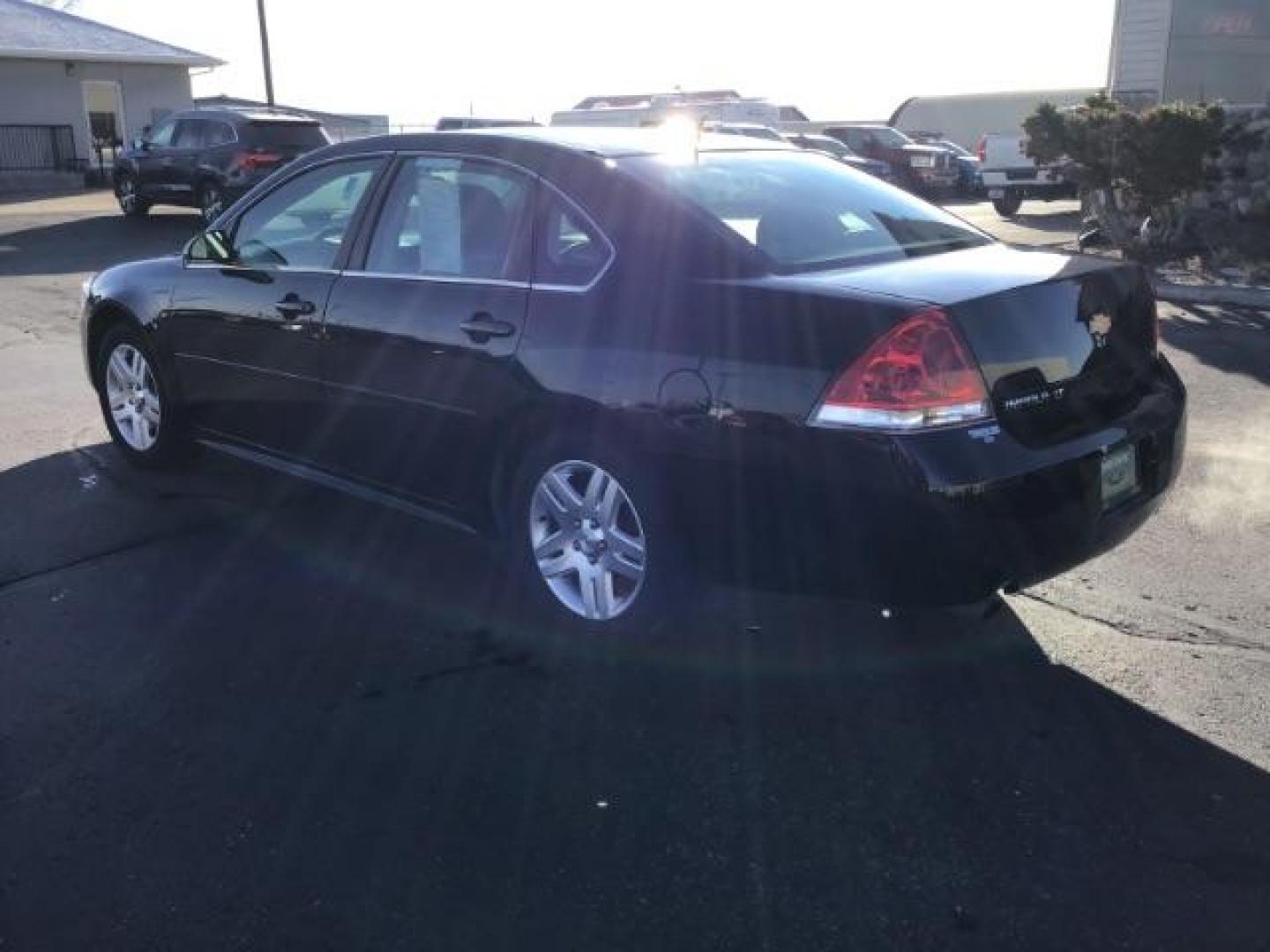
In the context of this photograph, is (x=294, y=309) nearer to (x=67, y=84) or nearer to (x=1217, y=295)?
(x=1217, y=295)

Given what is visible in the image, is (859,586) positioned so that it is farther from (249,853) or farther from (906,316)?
(249,853)

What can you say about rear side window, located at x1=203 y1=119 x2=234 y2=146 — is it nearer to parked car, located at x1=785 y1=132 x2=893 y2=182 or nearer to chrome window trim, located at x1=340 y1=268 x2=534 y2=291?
parked car, located at x1=785 y1=132 x2=893 y2=182

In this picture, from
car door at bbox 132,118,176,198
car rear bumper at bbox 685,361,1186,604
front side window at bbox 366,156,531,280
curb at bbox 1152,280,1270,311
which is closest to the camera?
car rear bumper at bbox 685,361,1186,604

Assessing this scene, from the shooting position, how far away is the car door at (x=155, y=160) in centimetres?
1911

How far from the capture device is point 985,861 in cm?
286

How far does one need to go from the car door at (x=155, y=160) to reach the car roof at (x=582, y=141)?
16.0 meters

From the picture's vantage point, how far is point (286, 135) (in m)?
18.7

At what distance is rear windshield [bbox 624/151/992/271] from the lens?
152 inches

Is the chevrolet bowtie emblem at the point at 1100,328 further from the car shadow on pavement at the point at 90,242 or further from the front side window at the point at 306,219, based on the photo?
the car shadow on pavement at the point at 90,242

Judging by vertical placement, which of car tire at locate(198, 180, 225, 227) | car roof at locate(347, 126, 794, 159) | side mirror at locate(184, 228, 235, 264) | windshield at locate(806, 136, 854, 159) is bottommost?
car tire at locate(198, 180, 225, 227)

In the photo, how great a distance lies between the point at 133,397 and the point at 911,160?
24429mm

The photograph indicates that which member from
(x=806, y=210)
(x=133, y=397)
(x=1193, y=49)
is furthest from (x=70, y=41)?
(x=806, y=210)

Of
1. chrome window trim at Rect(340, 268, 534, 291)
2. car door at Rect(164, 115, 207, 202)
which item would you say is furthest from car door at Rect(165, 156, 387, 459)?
car door at Rect(164, 115, 207, 202)

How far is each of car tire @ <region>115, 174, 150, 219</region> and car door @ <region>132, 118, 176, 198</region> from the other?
0.19 meters
